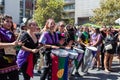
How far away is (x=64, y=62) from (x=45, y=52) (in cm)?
48

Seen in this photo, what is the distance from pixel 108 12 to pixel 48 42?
A: 32161mm

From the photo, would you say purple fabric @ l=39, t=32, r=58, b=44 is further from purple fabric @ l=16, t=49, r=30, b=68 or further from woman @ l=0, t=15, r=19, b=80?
woman @ l=0, t=15, r=19, b=80

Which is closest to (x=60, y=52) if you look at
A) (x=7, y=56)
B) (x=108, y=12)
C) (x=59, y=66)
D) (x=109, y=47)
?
(x=59, y=66)

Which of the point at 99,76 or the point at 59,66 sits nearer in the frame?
the point at 59,66

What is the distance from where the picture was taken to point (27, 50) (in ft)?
21.7

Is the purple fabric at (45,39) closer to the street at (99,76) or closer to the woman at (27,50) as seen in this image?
the woman at (27,50)

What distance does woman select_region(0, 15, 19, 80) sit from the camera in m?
5.76

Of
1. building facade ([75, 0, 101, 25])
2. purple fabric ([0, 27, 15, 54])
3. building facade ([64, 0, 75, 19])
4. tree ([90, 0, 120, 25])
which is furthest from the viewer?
building facade ([64, 0, 75, 19])

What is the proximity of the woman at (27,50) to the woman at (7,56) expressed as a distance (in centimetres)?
78

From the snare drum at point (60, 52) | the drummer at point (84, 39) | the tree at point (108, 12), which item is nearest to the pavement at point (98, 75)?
the drummer at point (84, 39)

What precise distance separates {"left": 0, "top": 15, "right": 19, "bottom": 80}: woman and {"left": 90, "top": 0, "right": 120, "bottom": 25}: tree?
110 ft

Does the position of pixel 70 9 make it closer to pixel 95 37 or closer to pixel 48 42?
pixel 95 37

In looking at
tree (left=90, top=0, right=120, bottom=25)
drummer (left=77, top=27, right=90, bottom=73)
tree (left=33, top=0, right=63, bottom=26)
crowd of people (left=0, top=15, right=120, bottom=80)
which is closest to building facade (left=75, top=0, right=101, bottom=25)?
tree (left=33, top=0, right=63, bottom=26)

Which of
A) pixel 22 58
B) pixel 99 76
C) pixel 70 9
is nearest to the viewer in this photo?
pixel 22 58
